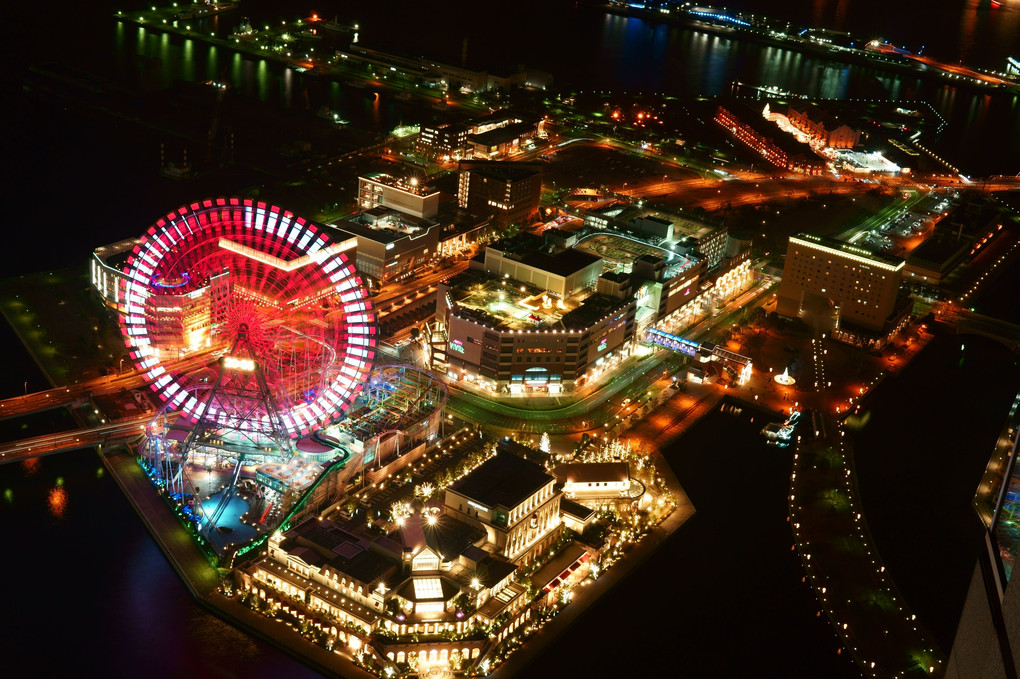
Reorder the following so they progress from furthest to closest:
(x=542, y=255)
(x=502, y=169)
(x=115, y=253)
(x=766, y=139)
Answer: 1. (x=766, y=139)
2. (x=502, y=169)
3. (x=115, y=253)
4. (x=542, y=255)

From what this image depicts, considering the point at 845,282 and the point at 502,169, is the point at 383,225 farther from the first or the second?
the point at 845,282

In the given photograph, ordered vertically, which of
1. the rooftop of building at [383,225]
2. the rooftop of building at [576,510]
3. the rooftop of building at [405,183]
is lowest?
the rooftop of building at [576,510]

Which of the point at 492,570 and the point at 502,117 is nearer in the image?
the point at 492,570

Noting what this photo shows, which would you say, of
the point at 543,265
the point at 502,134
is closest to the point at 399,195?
the point at 543,265

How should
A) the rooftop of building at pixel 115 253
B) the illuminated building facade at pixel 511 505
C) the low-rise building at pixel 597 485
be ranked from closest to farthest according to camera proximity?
1. the illuminated building facade at pixel 511 505
2. the low-rise building at pixel 597 485
3. the rooftop of building at pixel 115 253

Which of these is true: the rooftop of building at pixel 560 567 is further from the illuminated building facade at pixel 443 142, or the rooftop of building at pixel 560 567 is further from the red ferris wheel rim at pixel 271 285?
the illuminated building facade at pixel 443 142

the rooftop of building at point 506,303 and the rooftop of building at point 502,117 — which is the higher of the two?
the rooftop of building at point 502,117

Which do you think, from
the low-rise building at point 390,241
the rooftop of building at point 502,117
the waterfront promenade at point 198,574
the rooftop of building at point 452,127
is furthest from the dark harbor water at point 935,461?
the rooftop of building at point 502,117

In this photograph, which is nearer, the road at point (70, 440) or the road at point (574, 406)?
the road at point (70, 440)
